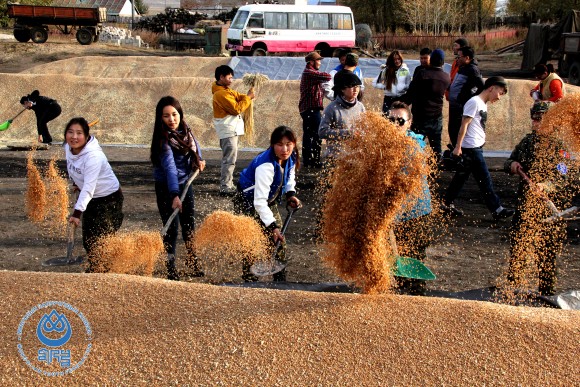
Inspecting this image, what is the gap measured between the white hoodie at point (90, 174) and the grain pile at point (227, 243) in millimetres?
770

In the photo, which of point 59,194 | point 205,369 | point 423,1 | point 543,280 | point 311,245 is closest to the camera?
point 205,369

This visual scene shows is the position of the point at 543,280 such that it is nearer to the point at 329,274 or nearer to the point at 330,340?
the point at 329,274

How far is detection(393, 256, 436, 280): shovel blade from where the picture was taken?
13.6 ft

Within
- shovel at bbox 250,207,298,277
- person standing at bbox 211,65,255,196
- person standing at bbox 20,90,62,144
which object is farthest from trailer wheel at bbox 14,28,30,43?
shovel at bbox 250,207,298,277

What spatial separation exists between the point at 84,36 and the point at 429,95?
84.8 ft

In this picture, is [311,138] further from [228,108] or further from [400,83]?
[228,108]

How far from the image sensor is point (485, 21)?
154ft

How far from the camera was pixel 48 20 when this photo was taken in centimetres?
3000

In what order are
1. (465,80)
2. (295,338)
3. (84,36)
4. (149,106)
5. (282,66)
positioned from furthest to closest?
1. (84,36)
2. (282,66)
3. (149,106)
4. (465,80)
5. (295,338)

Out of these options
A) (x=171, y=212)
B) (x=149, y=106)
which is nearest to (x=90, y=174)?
(x=171, y=212)

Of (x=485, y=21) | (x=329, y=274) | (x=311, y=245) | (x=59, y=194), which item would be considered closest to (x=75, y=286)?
(x=329, y=274)

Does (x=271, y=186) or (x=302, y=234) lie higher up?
(x=271, y=186)

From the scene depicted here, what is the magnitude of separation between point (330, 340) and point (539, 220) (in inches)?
83.9

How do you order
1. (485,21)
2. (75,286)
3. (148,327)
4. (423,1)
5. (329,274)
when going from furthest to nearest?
(485,21) → (423,1) → (329,274) → (75,286) → (148,327)
